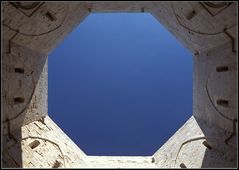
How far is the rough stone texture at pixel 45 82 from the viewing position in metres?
8.44

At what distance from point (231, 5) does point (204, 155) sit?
4833 millimetres

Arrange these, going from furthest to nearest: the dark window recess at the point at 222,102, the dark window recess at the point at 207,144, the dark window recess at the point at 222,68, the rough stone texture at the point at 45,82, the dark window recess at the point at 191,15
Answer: the dark window recess at the point at 207,144 < the dark window recess at the point at 222,68 < the dark window recess at the point at 222,102 < the dark window recess at the point at 191,15 < the rough stone texture at the point at 45,82

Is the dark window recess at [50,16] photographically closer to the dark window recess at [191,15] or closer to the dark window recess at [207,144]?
the dark window recess at [191,15]

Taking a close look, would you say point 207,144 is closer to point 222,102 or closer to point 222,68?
point 222,102

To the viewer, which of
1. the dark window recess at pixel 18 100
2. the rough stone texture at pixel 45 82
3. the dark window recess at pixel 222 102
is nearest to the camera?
the rough stone texture at pixel 45 82

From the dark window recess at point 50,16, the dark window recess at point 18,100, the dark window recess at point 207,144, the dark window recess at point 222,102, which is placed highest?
the dark window recess at point 50,16

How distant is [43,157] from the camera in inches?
399

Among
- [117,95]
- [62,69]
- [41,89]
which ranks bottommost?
[117,95]

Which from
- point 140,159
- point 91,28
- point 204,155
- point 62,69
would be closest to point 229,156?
point 204,155

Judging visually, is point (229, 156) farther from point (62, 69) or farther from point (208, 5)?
point (62, 69)

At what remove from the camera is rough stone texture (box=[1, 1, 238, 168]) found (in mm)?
8438

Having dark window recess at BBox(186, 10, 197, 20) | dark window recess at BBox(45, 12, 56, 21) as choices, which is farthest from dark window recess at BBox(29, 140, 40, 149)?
dark window recess at BBox(186, 10, 197, 20)

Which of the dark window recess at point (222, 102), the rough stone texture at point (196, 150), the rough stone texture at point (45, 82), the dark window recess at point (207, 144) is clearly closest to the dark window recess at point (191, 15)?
the rough stone texture at point (45, 82)

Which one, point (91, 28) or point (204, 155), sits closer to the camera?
point (204, 155)
